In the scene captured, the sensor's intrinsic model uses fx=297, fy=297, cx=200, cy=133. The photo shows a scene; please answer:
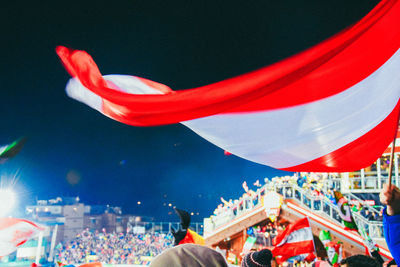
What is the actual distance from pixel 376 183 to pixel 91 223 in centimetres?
7439

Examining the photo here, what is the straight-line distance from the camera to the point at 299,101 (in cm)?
421

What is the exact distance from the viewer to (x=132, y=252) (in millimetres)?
38156

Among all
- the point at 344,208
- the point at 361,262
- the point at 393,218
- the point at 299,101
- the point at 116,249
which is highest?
the point at 299,101

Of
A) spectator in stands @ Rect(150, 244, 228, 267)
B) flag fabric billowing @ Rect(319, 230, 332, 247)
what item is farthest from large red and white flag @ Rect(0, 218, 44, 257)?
flag fabric billowing @ Rect(319, 230, 332, 247)

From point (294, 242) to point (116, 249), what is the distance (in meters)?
36.1

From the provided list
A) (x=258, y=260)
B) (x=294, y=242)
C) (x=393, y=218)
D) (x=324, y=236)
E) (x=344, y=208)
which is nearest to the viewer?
(x=393, y=218)

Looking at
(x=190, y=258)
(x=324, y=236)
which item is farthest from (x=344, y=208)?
(x=324, y=236)

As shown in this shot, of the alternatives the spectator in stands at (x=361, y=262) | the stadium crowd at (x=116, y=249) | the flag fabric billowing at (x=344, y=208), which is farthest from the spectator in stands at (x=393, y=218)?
the stadium crowd at (x=116, y=249)

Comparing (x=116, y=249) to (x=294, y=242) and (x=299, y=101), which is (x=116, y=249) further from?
(x=299, y=101)

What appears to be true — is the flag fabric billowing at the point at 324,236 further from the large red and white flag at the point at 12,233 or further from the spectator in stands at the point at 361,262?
the large red and white flag at the point at 12,233

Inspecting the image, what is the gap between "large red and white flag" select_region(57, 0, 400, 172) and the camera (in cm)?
352

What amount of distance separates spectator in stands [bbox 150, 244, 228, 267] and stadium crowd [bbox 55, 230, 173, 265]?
1434 inches

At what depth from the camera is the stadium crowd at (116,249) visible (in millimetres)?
36906

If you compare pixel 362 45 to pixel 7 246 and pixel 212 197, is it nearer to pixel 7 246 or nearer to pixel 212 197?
pixel 7 246
